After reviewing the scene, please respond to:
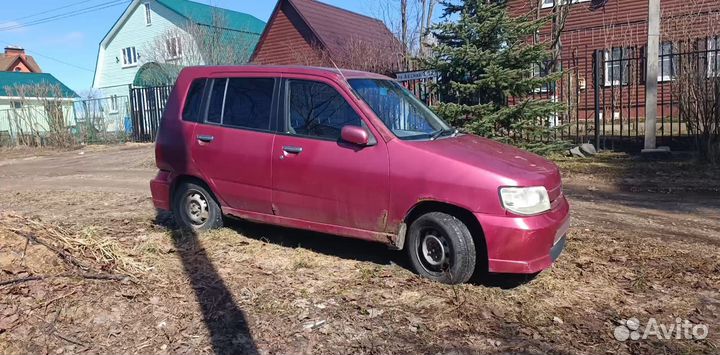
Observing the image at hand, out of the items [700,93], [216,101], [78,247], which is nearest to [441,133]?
[216,101]

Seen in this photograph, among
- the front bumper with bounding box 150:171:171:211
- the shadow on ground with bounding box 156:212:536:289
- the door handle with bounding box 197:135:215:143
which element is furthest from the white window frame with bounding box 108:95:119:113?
the door handle with bounding box 197:135:215:143

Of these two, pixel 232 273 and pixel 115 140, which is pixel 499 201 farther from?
pixel 115 140

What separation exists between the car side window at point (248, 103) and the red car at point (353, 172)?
0.01 m

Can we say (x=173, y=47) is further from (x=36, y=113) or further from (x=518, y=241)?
(x=518, y=241)

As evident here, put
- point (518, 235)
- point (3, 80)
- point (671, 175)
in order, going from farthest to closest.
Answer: point (3, 80)
point (671, 175)
point (518, 235)

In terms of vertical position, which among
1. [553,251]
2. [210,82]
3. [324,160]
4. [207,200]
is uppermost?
[210,82]

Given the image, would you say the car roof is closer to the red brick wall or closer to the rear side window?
the rear side window

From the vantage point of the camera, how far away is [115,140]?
2198 centimetres

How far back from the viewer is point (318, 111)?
16.7ft

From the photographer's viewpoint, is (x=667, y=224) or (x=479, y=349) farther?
(x=667, y=224)

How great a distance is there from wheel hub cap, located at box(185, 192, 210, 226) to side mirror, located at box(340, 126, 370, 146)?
81.4 inches

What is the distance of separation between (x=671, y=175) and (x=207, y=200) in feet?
25.0

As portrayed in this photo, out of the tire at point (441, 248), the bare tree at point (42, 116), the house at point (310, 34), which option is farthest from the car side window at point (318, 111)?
the bare tree at point (42, 116)

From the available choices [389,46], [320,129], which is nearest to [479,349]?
[320,129]
